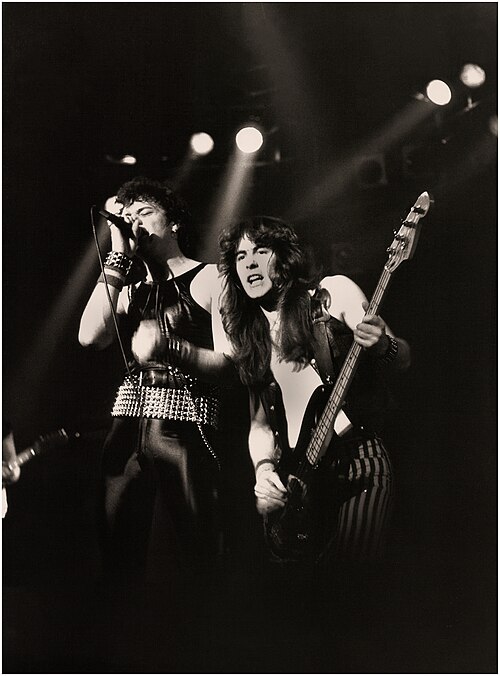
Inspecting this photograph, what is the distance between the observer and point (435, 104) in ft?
8.02

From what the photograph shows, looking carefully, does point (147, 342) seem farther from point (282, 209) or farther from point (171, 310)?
point (282, 209)

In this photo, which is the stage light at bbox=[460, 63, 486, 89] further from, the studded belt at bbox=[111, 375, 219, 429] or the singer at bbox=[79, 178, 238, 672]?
the studded belt at bbox=[111, 375, 219, 429]

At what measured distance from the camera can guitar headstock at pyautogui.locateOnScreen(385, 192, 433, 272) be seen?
2377 mm

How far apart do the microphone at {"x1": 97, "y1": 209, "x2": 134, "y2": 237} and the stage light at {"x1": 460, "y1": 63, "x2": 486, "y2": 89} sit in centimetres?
130

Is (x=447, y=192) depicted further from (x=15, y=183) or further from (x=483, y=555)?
(x=15, y=183)

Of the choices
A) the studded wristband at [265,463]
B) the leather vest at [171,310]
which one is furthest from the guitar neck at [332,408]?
the leather vest at [171,310]

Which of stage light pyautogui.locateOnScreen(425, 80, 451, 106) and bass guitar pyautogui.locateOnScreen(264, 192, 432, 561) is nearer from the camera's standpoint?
bass guitar pyautogui.locateOnScreen(264, 192, 432, 561)

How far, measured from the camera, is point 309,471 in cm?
234

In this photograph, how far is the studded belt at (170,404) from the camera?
2348mm

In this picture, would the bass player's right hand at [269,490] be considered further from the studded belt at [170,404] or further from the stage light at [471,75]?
the stage light at [471,75]

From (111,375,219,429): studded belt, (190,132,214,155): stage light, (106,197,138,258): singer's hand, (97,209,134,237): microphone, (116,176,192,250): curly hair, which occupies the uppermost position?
(190,132,214,155): stage light

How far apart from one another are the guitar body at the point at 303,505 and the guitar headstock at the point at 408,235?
508mm

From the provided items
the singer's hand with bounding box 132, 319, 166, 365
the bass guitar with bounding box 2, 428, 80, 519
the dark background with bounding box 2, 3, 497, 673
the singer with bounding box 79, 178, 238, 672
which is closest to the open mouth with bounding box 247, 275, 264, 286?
the singer with bounding box 79, 178, 238, 672

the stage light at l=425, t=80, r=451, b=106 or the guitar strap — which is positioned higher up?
the stage light at l=425, t=80, r=451, b=106
